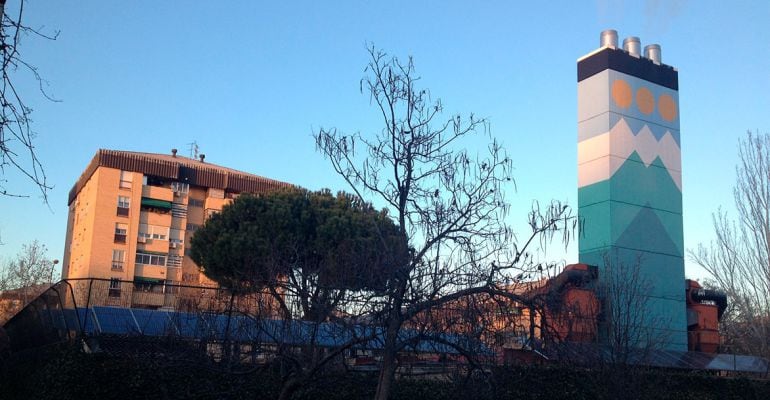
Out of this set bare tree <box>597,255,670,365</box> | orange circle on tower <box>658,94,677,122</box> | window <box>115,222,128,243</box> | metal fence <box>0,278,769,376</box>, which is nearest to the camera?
metal fence <box>0,278,769,376</box>

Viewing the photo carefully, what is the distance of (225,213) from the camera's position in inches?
1203

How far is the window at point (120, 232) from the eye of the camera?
162 feet

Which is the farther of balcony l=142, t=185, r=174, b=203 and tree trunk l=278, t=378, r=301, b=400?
balcony l=142, t=185, r=174, b=203

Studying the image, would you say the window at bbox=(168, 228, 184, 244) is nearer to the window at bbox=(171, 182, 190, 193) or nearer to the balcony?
the balcony

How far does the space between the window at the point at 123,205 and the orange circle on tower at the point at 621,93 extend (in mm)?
33076

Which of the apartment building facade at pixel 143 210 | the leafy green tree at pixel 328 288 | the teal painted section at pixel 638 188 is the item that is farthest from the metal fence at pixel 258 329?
the apartment building facade at pixel 143 210

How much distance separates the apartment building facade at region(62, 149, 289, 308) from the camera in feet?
160

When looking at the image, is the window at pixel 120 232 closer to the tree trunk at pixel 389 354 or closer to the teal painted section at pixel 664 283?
the teal painted section at pixel 664 283

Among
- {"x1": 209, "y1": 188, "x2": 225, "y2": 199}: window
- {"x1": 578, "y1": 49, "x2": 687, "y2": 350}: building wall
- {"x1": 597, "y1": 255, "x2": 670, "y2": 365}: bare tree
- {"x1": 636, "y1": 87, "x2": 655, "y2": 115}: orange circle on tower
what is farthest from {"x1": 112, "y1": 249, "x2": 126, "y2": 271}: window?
Answer: {"x1": 597, "y1": 255, "x2": 670, "y2": 365}: bare tree

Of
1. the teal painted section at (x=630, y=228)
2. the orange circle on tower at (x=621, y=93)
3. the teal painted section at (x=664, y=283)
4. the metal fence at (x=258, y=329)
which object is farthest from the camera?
the orange circle on tower at (x=621, y=93)

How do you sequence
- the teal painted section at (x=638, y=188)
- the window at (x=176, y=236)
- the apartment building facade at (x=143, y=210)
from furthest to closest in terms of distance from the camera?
1. the window at (x=176, y=236)
2. the apartment building facade at (x=143, y=210)
3. the teal painted section at (x=638, y=188)

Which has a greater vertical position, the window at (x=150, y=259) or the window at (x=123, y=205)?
Result: the window at (x=123, y=205)

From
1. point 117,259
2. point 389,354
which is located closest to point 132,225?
point 117,259

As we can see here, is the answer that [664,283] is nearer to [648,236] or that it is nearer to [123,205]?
[648,236]
